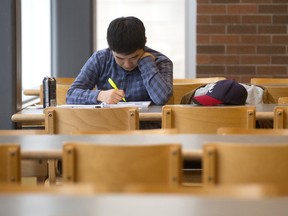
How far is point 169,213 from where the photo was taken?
6.59 feet

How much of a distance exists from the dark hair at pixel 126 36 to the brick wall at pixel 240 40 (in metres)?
3.85

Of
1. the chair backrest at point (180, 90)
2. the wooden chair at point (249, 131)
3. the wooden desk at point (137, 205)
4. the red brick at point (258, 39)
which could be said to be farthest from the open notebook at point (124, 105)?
the red brick at point (258, 39)

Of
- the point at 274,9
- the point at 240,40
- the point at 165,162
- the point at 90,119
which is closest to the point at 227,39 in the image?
the point at 240,40

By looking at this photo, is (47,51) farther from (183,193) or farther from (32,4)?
(183,193)

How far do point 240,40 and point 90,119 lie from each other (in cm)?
490

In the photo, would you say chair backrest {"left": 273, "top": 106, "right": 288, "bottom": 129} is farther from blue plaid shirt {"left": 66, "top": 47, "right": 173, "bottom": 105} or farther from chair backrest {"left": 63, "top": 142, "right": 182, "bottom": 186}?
chair backrest {"left": 63, "top": 142, "right": 182, "bottom": 186}

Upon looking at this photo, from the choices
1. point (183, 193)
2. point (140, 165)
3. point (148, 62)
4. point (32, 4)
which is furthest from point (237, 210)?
point (32, 4)

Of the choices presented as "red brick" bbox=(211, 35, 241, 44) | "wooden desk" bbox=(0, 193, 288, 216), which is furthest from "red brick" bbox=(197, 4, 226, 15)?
"wooden desk" bbox=(0, 193, 288, 216)

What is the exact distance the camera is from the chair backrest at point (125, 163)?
3.06m

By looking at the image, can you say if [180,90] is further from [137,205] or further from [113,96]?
[137,205]

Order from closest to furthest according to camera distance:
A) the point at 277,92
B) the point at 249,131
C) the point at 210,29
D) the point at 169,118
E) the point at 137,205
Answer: the point at 137,205 < the point at 249,131 < the point at 169,118 < the point at 277,92 < the point at 210,29

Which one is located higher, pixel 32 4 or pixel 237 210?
pixel 32 4

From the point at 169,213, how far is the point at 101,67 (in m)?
3.79

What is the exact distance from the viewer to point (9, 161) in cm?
316
